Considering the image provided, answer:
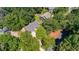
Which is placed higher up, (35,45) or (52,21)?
(52,21)

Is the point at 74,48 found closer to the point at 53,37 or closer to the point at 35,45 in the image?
the point at 53,37

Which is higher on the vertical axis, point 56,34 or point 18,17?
point 18,17

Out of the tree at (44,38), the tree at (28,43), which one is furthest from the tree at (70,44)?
the tree at (28,43)

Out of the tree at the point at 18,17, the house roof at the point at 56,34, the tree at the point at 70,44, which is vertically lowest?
the tree at the point at 70,44

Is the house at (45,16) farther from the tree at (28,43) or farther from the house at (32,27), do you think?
the tree at (28,43)

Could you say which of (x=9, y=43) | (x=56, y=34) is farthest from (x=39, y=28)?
(x=9, y=43)

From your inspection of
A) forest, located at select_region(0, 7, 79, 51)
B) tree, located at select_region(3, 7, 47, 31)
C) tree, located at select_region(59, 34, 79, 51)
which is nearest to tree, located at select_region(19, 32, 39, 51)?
forest, located at select_region(0, 7, 79, 51)

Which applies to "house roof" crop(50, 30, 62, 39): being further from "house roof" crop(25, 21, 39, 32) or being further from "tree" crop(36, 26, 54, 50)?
"house roof" crop(25, 21, 39, 32)

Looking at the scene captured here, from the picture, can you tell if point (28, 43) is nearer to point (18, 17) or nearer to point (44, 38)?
point (44, 38)
